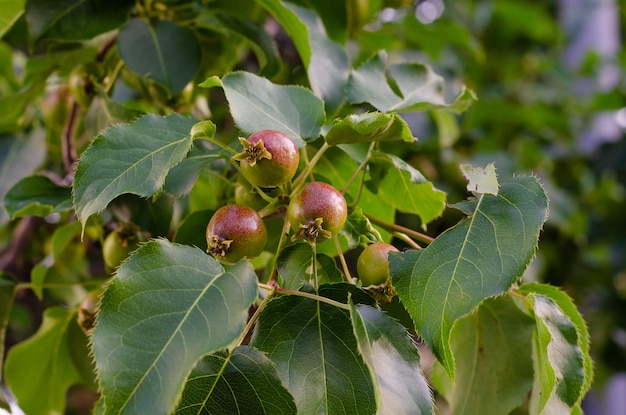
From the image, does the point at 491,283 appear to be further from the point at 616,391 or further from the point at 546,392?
the point at 616,391

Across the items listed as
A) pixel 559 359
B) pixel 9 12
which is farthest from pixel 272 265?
pixel 9 12

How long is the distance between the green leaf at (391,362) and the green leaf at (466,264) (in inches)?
0.9

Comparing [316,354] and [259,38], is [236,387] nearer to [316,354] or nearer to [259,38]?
[316,354]

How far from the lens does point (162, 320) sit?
45cm

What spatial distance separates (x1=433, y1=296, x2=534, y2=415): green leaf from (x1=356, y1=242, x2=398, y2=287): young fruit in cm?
16

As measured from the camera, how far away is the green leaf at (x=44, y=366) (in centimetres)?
87

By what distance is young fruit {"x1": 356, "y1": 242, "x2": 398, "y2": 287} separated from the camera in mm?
556

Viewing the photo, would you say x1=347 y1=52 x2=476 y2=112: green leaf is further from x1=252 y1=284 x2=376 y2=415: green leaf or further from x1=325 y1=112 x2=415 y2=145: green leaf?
x1=252 y1=284 x2=376 y2=415: green leaf

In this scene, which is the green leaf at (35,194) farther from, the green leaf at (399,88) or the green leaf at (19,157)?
the green leaf at (399,88)

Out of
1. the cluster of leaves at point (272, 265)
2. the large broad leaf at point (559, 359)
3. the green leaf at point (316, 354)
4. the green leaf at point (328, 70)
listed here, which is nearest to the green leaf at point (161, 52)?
the cluster of leaves at point (272, 265)

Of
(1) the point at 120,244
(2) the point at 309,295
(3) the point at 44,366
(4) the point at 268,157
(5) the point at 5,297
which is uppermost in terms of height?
(4) the point at 268,157

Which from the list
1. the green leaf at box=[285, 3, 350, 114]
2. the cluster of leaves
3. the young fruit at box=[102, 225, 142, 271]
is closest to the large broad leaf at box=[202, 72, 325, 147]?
the cluster of leaves

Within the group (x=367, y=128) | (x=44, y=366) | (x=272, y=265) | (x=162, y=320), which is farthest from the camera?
(x=44, y=366)

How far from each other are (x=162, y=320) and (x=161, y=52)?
454 mm
